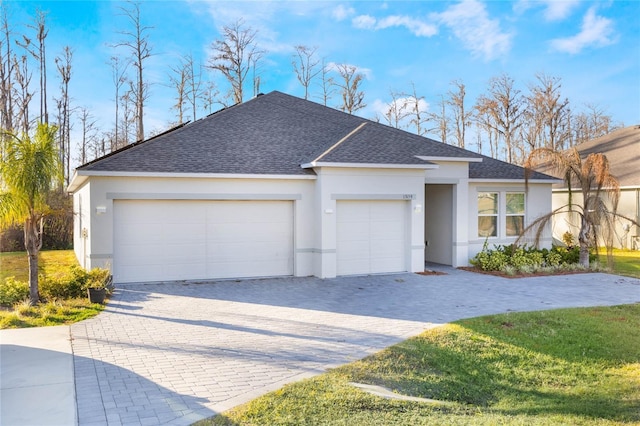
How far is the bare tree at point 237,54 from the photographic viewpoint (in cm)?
3138

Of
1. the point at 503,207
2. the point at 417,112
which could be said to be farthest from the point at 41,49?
the point at 503,207

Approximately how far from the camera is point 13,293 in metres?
10.3

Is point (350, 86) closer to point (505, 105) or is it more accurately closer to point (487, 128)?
point (487, 128)

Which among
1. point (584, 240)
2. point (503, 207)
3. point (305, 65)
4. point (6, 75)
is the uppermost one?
point (305, 65)

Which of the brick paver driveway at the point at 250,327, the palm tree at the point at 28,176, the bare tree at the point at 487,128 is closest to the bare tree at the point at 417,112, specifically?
the bare tree at the point at 487,128

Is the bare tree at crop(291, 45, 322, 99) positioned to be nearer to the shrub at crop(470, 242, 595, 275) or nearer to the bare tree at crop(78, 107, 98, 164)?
the bare tree at crop(78, 107, 98, 164)

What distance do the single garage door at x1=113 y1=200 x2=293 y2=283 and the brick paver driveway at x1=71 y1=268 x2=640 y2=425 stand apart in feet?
2.03

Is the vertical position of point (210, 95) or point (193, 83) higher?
point (193, 83)

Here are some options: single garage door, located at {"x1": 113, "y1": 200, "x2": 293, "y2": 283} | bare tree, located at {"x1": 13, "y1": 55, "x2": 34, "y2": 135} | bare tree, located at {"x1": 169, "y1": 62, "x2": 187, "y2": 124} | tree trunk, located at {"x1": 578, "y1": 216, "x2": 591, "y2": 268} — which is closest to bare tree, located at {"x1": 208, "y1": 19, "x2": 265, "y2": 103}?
bare tree, located at {"x1": 169, "y1": 62, "x2": 187, "y2": 124}

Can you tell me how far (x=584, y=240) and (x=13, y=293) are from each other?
16471 millimetres

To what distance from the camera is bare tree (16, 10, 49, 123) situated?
27.0 m

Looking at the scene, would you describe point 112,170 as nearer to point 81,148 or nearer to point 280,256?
point 280,256

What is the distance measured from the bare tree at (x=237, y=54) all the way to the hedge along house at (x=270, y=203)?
54.7ft

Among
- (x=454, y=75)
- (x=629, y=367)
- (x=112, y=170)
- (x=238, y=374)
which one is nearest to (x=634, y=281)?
(x=629, y=367)
